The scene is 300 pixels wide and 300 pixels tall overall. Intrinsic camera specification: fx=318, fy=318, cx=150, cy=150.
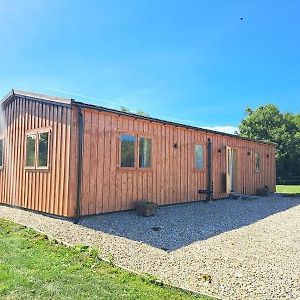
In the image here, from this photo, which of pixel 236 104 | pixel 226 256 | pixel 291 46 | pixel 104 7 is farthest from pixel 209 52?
pixel 236 104

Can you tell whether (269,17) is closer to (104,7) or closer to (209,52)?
(209,52)

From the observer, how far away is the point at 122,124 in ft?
30.3

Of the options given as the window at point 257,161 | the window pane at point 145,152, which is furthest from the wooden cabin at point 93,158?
the window at point 257,161

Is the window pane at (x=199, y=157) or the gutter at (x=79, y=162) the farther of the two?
the window pane at (x=199, y=157)

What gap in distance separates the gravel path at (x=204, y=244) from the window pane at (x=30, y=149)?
1.50 metres

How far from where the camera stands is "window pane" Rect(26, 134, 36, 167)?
9461mm

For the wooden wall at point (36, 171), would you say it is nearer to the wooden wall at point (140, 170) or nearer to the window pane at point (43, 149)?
the window pane at point (43, 149)

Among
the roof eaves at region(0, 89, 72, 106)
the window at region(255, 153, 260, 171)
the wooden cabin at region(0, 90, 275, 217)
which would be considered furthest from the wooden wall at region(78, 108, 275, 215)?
the window at region(255, 153, 260, 171)

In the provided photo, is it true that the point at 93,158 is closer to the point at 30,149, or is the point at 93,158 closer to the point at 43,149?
the point at 43,149

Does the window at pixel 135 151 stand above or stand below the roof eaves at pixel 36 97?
below

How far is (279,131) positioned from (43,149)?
26.4 m

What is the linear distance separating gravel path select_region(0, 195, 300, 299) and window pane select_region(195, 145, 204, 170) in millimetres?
2431

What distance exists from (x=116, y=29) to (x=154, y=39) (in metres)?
1.55

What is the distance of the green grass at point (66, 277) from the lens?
3592 millimetres
